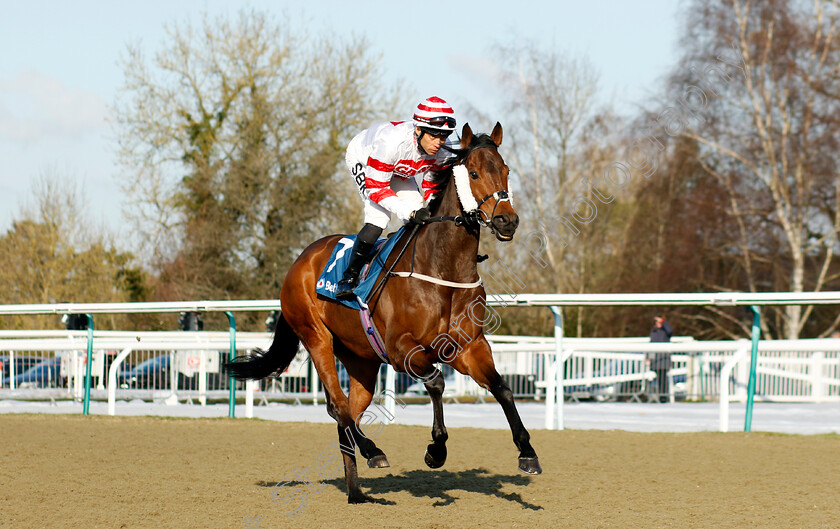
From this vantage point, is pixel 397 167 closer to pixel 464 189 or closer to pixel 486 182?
pixel 464 189

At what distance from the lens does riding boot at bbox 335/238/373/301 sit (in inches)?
220

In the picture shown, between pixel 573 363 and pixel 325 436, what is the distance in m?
6.06

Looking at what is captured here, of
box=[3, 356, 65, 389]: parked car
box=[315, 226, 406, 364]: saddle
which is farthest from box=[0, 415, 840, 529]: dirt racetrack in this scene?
box=[3, 356, 65, 389]: parked car

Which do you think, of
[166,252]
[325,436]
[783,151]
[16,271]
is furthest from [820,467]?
[16,271]

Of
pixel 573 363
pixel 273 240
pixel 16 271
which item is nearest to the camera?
pixel 573 363

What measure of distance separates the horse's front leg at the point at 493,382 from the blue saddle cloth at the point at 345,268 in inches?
29.0

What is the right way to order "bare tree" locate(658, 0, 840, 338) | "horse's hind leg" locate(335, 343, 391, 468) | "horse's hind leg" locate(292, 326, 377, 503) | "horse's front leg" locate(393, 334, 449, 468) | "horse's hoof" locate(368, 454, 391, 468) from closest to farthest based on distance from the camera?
"horse's front leg" locate(393, 334, 449, 468) < "horse's hoof" locate(368, 454, 391, 468) < "horse's hind leg" locate(292, 326, 377, 503) < "horse's hind leg" locate(335, 343, 391, 468) < "bare tree" locate(658, 0, 840, 338)

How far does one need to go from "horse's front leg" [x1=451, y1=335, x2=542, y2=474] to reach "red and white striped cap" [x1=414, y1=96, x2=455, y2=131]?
1.25 m

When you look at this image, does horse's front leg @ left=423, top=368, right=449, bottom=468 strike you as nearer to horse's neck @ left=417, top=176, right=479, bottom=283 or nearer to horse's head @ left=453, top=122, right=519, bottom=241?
horse's neck @ left=417, top=176, right=479, bottom=283

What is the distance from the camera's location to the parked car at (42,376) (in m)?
12.2

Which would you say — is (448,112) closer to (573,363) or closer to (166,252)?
(573,363)

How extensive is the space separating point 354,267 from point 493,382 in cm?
122

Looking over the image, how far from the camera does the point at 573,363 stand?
13812 millimetres

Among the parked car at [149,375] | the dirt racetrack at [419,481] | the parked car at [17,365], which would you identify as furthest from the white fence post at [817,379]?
the parked car at [17,365]
